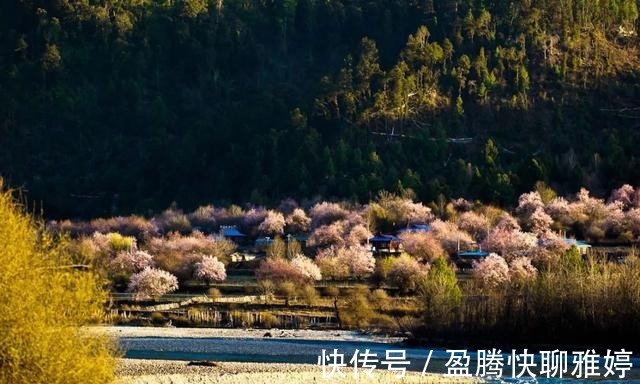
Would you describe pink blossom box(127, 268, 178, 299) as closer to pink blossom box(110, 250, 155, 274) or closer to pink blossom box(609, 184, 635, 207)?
pink blossom box(110, 250, 155, 274)

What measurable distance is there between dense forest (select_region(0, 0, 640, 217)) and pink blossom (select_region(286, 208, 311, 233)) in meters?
7.79

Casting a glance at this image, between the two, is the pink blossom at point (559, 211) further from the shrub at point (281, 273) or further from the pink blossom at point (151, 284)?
the pink blossom at point (151, 284)

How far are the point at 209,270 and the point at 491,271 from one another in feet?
74.9

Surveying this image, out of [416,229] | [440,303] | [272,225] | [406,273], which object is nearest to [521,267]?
[406,273]

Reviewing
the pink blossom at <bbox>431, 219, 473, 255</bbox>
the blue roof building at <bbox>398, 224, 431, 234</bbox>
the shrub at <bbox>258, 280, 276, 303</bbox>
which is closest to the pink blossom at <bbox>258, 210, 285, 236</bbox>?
the blue roof building at <bbox>398, 224, 431, 234</bbox>

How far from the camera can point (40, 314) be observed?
29.7 meters

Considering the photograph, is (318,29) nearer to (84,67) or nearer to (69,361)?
(84,67)

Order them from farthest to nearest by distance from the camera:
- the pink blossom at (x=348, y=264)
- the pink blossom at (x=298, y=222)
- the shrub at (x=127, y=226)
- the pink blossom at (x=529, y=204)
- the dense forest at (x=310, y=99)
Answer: the dense forest at (x=310, y=99)
the pink blossom at (x=298, y=222)
the shrub at (x=127, y=226)
the pink blossom at (x=529, y=204)
the pink blossom at (x=348, y=264)

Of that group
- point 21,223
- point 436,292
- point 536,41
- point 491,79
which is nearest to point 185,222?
point 491,79

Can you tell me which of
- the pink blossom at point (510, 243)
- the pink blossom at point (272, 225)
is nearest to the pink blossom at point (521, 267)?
the pink blossom at point (510, 243)

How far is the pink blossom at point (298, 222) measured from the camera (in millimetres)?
128000

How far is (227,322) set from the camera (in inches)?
2960

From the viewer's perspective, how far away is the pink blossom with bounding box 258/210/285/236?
125500 millimetres

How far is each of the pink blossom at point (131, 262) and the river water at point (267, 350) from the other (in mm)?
32147
